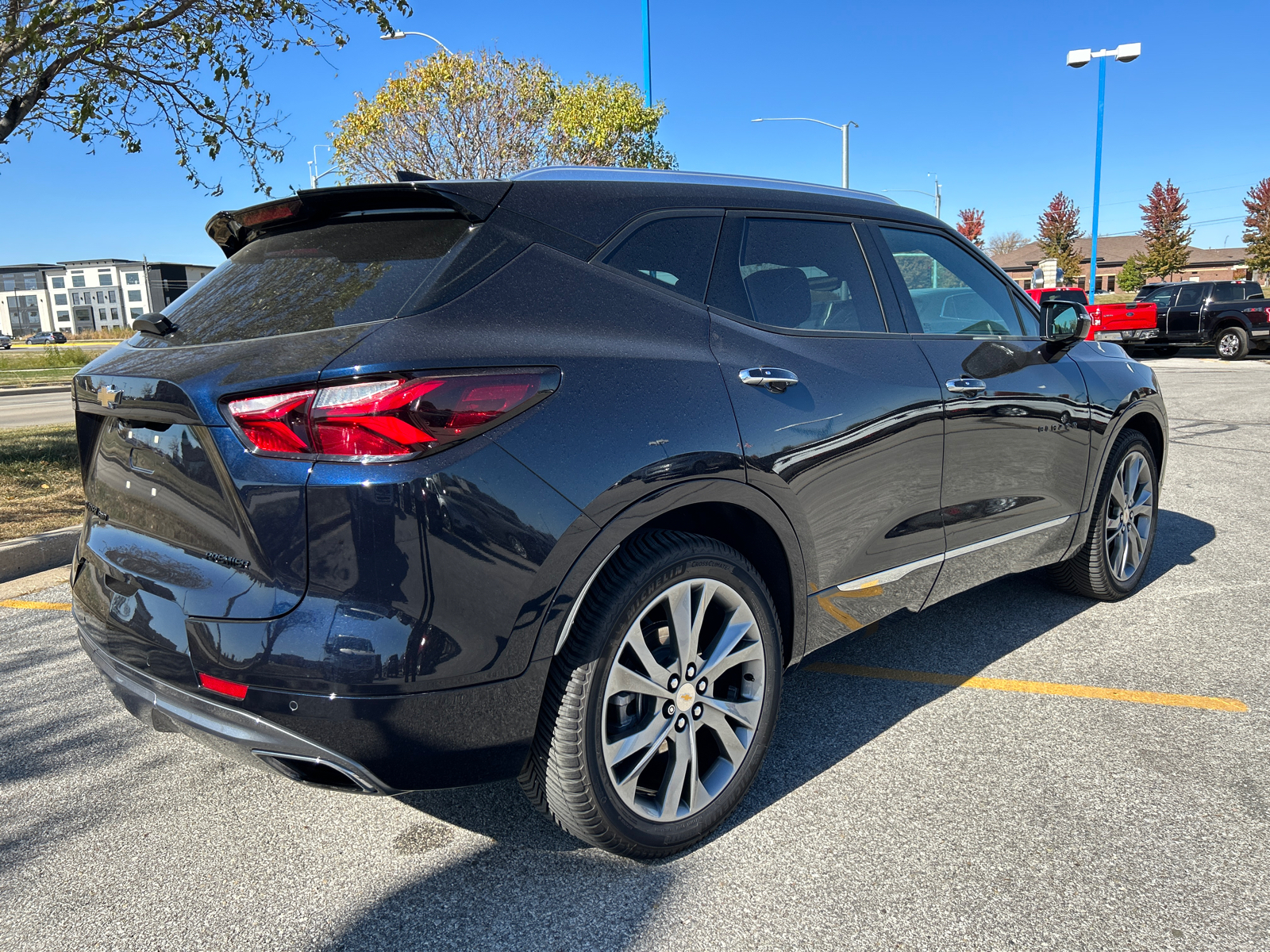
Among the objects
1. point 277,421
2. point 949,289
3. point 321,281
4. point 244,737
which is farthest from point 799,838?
point 949,289

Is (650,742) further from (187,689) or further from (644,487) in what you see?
(187,689)

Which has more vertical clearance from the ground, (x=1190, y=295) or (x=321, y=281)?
(x=321, y=281)

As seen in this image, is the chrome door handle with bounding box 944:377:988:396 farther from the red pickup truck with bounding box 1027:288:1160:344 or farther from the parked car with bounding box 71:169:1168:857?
the red pickup truck with bounding box 1027:288:1160:344

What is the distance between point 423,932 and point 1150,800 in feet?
6.89

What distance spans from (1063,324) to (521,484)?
303cm

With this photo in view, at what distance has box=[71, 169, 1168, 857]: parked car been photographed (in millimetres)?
1983

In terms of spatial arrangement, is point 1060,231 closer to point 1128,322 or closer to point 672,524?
point 1128,322

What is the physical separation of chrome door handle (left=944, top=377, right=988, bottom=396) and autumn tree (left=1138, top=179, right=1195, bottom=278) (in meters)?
64.7

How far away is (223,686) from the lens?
2.07m

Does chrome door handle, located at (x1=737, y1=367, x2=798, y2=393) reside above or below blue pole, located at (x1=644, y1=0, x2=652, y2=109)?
below

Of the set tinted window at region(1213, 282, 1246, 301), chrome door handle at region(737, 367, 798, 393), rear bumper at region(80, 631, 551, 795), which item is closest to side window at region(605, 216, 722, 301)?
chrome door handle at region(737, 367, 798, 393)

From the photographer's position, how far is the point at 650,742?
2441mm

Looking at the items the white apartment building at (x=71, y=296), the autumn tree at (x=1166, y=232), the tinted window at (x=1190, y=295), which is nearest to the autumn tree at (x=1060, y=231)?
the autumn tree at (x=1166, y=232)

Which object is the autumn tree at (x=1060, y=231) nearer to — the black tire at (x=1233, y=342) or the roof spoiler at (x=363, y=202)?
the black tire at (x=1233, y=342)
